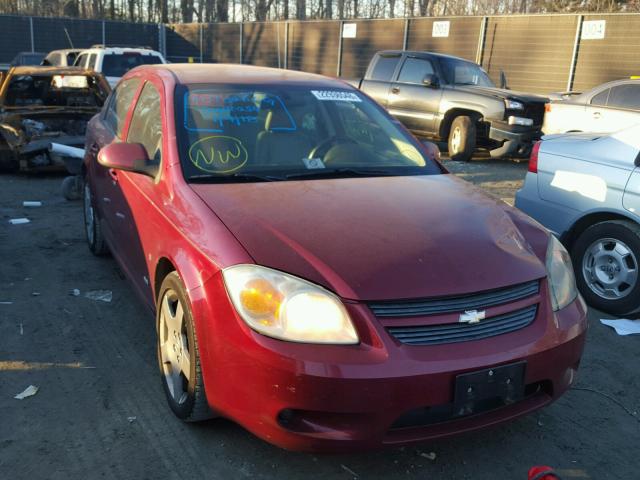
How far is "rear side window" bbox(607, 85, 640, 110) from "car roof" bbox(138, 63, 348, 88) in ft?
21.7

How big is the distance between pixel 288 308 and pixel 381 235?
62 centimetres

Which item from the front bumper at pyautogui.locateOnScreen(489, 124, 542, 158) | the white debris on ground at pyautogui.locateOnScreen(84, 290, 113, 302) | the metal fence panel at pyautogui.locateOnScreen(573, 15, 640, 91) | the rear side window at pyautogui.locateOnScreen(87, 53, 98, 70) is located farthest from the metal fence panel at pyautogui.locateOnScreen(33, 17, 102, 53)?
the white debris on ground at pyautogui.locateOnScreen(84, 290, 113, 302)

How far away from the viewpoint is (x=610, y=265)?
4.57m

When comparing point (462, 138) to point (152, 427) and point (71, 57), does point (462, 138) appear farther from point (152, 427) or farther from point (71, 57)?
point (71, 57)

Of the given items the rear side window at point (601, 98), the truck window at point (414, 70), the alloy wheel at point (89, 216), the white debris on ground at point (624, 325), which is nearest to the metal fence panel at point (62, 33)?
the truck window at point (414, 70)

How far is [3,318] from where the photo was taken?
13.3 ft

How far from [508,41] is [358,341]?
16.4 m

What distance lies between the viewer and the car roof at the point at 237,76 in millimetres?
3851

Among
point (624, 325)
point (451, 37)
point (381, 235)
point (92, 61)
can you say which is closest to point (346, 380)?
point (381, 235)

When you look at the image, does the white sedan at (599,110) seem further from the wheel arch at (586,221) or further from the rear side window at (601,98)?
the wheel arch at (586,221)

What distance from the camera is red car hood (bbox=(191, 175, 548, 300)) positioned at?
7.97ft

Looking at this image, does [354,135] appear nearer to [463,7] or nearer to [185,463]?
[185,463]

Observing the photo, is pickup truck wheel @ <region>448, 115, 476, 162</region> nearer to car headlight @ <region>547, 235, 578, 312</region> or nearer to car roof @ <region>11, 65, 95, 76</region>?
car roof @ <region>11, 65, 95, 76</region>

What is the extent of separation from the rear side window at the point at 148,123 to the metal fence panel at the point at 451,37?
1515 centimetres
